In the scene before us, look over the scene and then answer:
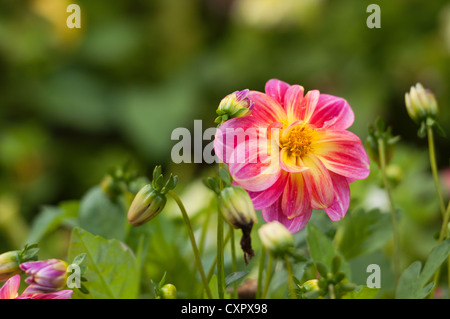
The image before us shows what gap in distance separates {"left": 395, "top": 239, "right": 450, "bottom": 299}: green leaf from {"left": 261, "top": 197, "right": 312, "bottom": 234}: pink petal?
0.25ft

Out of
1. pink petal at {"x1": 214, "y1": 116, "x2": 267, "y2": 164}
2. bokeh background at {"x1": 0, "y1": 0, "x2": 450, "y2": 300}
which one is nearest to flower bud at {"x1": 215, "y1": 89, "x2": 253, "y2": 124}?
pink petal at {"x1": 214, "y1": 116, "x2": 267, "y2": 164}

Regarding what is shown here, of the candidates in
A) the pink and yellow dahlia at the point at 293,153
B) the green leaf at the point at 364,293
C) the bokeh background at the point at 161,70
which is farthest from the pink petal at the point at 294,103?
the bokeh background at the point at 161,70

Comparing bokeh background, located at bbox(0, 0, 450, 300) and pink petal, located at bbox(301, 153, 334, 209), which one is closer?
pink petal, located at bbox(301, 153, 334, 209)

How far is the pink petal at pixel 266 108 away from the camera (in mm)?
309

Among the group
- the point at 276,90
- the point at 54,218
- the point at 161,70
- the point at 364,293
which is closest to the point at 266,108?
the point at 276,90

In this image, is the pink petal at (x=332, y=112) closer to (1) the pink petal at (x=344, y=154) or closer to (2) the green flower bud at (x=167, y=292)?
(1) the pink petal at (x=344, y=154)

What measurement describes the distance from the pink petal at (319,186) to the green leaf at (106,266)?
4.9 inches

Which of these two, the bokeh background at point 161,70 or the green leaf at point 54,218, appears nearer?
the green leaf at point 54,218

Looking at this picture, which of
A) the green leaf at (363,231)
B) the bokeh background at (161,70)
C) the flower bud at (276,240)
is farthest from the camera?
the bokeh background at (161,70)

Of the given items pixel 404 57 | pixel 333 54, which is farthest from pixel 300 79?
pixel 404 57

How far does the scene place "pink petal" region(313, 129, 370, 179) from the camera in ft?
1.02

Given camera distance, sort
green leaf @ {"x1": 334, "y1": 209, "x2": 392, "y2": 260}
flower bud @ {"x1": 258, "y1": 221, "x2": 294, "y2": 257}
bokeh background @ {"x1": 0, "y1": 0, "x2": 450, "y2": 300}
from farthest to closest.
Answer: bokeh background @ {"x1": 0, "y1": 0, "x2": 450, "y2": 300}
green leaf @ {"x1": 334, "y1": 209, "x2": 392, "y2": 260}
flower bud @ {"x1": 258, "y1": 221, "x2": 294, "y2": 257}

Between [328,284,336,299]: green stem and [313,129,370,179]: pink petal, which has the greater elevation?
[313,129,370,179]: pink petal

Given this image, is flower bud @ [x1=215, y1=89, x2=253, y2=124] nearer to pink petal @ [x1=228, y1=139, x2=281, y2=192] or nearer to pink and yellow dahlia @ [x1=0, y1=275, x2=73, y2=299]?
pink petal @ [x1=228, y1=139, x2=281, y2=192]
